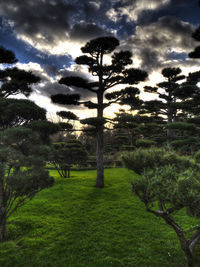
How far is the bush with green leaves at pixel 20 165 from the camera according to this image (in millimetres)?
4683

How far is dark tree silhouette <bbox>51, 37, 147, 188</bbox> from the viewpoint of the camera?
11.4 metres

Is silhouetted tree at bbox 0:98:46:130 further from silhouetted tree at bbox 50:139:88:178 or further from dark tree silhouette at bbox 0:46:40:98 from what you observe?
silhouetted tree at bbox 50:139:88:178

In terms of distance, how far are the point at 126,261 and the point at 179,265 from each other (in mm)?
1621

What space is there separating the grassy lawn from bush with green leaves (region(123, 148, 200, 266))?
2.33ft

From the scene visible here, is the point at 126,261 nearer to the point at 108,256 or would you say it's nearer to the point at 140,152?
the point at 108,256

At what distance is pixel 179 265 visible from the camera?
14.6 feet

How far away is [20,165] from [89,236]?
415 centimetres

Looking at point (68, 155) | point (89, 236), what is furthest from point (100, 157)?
point (89, 236)

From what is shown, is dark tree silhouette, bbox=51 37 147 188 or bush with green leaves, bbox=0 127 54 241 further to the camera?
dark tree silhouette, bbox=51 37 147 188

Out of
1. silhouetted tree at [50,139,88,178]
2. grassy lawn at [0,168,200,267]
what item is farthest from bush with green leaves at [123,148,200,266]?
silhouetted tree at [50,139,88,178]

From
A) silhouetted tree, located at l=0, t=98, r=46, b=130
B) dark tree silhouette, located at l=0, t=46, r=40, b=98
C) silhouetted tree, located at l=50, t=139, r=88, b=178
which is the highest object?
dark tree silhouette, located at l=0, t=46, r=40, b=98

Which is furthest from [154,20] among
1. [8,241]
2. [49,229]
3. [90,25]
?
[8,241]

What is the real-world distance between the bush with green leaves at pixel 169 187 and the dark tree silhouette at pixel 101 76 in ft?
19.0

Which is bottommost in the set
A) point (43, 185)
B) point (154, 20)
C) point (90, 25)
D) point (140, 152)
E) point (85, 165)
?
point (85, 165)
